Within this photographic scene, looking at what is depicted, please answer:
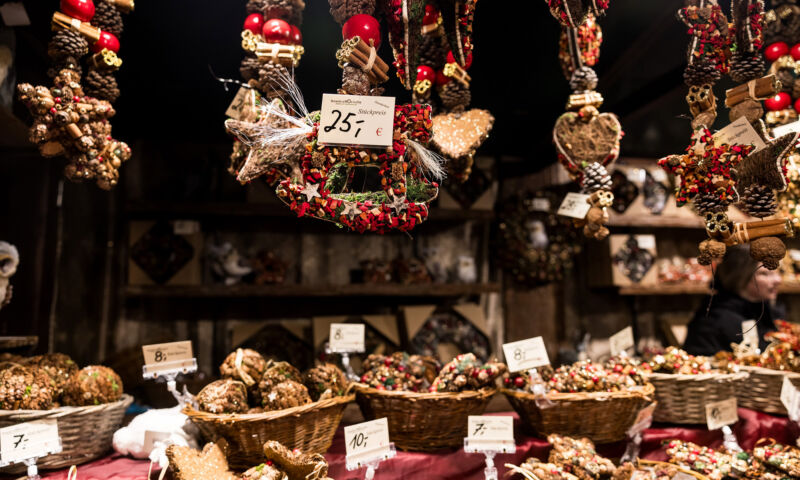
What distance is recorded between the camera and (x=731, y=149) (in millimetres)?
1351

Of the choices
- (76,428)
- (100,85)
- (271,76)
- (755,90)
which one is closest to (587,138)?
(755,90)

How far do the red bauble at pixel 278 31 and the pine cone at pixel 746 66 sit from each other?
1.34m

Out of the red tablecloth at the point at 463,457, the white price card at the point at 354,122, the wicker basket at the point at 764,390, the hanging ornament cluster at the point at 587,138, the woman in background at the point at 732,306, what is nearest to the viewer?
the white price card at the point at 354,122

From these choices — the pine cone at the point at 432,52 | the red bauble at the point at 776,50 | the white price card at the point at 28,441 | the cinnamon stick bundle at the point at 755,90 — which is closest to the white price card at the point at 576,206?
the cinnamon stick bundle at the point at 755,90

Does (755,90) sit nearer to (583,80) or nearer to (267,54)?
(583,80)

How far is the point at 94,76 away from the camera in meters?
1.39

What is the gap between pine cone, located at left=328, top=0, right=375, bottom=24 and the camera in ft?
4.17

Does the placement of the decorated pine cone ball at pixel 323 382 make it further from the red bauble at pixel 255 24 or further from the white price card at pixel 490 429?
the red bauble at pixel 255 24

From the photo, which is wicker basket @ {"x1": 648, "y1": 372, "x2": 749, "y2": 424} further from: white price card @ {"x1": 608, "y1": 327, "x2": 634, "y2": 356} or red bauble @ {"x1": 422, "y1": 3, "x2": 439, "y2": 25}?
red bauble @ {"x1": 422, "y1": 3, "x2": 439, "y2": 25}

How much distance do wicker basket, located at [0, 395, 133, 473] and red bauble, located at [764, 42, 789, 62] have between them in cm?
248

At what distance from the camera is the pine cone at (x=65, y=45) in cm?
131

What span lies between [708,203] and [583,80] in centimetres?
62

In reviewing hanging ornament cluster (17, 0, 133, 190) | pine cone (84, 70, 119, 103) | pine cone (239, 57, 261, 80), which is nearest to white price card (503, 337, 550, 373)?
pine cone (239, 57, 261, 80)

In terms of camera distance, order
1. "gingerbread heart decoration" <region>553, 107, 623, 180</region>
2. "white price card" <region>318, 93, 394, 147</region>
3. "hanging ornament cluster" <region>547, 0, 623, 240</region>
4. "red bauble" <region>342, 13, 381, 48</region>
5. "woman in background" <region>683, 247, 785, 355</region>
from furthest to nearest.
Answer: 1. "woman in background" <region>683, 247, 785, 355</region>
2. "gingerbread heart decoration" <region>553, 107, 623, 180</region>
3. "hanging ornament cluster" <region>547, 0, 623, 240</region>
4. "red bauble" <region>342, 13, 381, 48</region>
5. "white price card" <region>318, 93, 394, 147</region>
